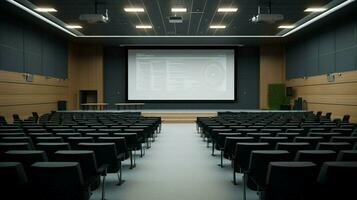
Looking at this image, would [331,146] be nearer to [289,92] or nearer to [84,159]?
[84,159]

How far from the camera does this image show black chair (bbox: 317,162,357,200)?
3059 millimetres

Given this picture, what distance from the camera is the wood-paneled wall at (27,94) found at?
1577cm

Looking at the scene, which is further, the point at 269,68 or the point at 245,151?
the point at 269,68

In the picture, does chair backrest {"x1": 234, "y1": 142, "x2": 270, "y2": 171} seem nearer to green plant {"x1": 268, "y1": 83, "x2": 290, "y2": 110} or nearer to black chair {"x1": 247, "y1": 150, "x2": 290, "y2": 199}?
black chair {"x1": 247, "y1": 150, "x2": 290, "y2": 199}

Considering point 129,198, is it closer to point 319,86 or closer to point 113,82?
point 319,86

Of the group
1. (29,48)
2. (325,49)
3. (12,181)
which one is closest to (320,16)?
(325,49)

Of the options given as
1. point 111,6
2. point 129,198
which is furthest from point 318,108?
point 129,198

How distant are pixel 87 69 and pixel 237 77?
10.5 meters

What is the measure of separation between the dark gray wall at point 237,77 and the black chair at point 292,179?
22.4 metres

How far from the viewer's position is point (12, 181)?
3.00 metres

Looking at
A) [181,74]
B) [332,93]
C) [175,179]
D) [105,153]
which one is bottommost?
[175,179]

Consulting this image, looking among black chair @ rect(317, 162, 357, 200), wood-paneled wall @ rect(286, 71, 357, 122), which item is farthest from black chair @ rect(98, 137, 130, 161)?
wood-paneled wall @ rect(286, 71, 357, 122)

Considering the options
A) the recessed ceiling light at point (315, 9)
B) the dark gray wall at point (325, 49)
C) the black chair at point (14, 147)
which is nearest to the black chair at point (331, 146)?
the black chair at point (14, 147)

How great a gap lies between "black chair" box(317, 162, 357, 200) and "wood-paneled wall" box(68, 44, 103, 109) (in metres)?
23.5
